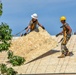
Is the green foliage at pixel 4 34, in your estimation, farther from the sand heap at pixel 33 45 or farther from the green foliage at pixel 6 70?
the sand heap at pixel 33 45

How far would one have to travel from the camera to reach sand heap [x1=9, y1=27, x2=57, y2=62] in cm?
2183

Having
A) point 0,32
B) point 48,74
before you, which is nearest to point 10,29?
point 0,32

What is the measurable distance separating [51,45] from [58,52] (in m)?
0.54

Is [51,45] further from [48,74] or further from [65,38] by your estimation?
[48,74]

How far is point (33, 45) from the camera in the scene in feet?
72.7

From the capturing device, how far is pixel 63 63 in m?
20.4

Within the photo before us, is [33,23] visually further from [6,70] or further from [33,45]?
[6,70]

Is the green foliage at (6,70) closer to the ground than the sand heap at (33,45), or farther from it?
closer to the ground

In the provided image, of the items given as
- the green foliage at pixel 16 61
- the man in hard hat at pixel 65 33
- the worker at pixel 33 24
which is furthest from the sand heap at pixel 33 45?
the green foliage at pixel 16 61

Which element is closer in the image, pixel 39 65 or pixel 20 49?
pixel 39 65

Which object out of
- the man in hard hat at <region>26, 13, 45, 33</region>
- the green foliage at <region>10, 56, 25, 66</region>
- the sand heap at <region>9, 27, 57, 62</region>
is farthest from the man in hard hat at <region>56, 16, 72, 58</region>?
the green foliage at <region>10, 56, 25, 66</region>

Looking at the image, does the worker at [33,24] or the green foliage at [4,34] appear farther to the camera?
the worker at [33,24]

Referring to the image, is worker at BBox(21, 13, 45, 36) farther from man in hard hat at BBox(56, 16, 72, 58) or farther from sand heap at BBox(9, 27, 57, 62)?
man in hard hat at BBox(56, 16, 72, 58)

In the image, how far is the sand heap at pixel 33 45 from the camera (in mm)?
21828
